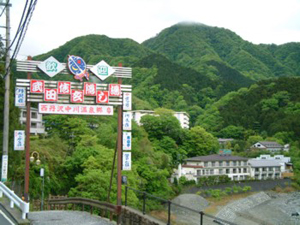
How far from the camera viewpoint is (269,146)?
77.2 metres

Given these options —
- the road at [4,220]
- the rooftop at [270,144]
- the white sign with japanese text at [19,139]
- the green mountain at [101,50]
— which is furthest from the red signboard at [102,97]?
the green mountain at [101,50]

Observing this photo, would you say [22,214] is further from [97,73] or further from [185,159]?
[185,159]

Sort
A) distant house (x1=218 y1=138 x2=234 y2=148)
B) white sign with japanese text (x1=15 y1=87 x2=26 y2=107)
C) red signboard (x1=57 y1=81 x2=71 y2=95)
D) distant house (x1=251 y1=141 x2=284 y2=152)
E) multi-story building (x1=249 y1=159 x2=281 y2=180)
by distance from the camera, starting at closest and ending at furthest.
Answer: white sign with japanese text (x1=15 y1=87 x2=26 y2=107) < red signboard (x1=57 y1=81 x2=71 y2=95) < multi-story building (x1=249 y1=159 x2=281 y2=180) < distant house (x1=251 y1=141 x2=284 y2=152) < distant house (x1=218 y1=138 x2=234 y2=148)

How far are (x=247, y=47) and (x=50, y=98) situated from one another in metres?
194

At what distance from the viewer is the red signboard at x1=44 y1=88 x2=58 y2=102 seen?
35.3 ft

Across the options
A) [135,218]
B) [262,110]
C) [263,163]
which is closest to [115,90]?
[135,218]

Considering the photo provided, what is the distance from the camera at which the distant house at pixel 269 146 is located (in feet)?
252

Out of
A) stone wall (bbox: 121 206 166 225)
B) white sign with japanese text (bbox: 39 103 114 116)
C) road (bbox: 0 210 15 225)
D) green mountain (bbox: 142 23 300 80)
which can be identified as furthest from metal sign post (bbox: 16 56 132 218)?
green mountain (bbox: 142 23 300 80)

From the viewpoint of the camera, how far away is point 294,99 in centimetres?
10106

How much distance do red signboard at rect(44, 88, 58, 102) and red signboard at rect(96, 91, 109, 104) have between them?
1.33m

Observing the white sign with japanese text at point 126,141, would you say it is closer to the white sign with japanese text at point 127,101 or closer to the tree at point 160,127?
the white sign with japanese text at point 127,101

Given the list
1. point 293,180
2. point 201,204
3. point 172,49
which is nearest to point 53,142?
point 201,204

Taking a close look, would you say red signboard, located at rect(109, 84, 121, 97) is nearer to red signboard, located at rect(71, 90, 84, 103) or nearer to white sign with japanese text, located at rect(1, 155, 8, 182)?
red signboard, located at rect(71, 90, 84, 103)

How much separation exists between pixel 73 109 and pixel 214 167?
48013 mm
